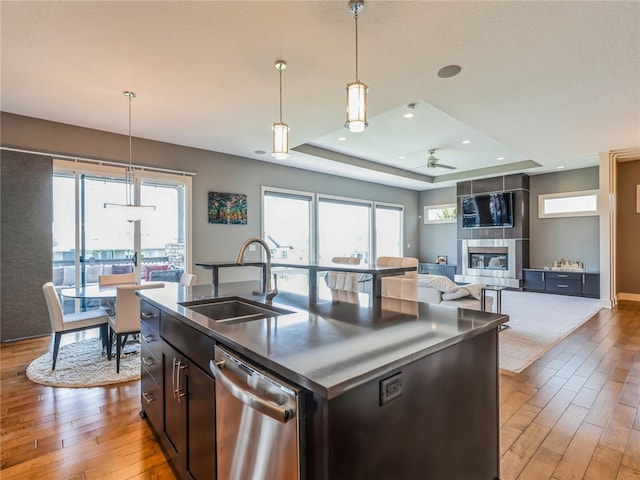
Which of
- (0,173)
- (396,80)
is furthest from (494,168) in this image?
(0,173)

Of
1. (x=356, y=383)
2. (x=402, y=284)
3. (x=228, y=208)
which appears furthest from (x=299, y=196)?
(x=356, y=383)

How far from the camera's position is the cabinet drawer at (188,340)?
4.53 ft

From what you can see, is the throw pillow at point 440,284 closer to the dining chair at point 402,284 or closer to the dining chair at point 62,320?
the dining chair at point 402,284

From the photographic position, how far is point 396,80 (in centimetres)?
309

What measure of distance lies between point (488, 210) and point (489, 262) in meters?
1.35

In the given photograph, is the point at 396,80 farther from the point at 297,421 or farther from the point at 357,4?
the point at 297,421

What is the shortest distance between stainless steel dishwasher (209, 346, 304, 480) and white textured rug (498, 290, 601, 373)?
2885mm

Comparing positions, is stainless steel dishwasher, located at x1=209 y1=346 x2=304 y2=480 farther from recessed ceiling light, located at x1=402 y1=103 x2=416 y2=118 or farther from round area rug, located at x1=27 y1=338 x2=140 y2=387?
recessed ceiling light, located at x1=402 y1=103 x2=416 y2=118

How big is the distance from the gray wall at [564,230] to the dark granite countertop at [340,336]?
7587mm

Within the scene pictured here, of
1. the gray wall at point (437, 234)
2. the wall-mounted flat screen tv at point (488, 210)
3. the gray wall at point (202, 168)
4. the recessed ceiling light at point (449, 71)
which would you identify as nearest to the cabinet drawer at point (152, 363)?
the recessed ceiling light at point (449, 71)

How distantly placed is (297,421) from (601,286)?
7.38 metres

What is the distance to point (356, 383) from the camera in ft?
2.88

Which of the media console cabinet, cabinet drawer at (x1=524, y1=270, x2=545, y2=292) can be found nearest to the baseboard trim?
the media console cabinet

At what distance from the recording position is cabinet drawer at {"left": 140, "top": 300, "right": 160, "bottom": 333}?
6.43 ft
